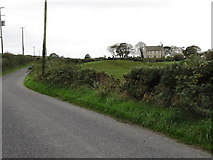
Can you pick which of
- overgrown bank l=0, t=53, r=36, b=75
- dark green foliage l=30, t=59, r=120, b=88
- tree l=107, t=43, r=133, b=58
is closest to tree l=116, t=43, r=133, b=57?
tree l=107, t=43, r=133, b=58

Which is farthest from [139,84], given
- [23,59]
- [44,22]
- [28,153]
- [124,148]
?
[23,59]

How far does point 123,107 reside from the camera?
9.00 m

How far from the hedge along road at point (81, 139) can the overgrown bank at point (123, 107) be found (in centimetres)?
40

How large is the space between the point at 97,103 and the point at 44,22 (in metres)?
16.5

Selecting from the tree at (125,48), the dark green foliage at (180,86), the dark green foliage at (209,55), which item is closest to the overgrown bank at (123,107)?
the dark green foliage at (180,86)

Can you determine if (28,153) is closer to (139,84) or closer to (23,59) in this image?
(139,84)

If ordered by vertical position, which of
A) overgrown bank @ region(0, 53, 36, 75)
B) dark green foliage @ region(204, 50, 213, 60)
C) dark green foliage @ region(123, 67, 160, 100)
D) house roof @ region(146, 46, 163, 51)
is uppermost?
house roof @ region(146, 46, 163, 51)

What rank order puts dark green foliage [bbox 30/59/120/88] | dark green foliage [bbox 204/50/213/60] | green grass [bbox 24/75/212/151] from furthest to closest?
1. dark green foliage [bbox 30/59/120/88]
2. dark green foliage [bbox 204/50/213/60]
3. green grass [bbox 24/75/212/151]

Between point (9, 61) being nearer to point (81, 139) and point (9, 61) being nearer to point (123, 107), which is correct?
point (123, 107)

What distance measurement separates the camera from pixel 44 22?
24234 mm

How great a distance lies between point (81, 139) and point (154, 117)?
254cm

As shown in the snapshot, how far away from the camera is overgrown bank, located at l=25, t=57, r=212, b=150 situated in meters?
6.01

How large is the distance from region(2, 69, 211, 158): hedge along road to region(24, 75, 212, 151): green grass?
0.34 meters

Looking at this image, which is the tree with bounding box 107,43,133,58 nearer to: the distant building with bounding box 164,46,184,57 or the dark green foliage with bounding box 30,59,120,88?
the distant building with bounding box 164,46,184,57
